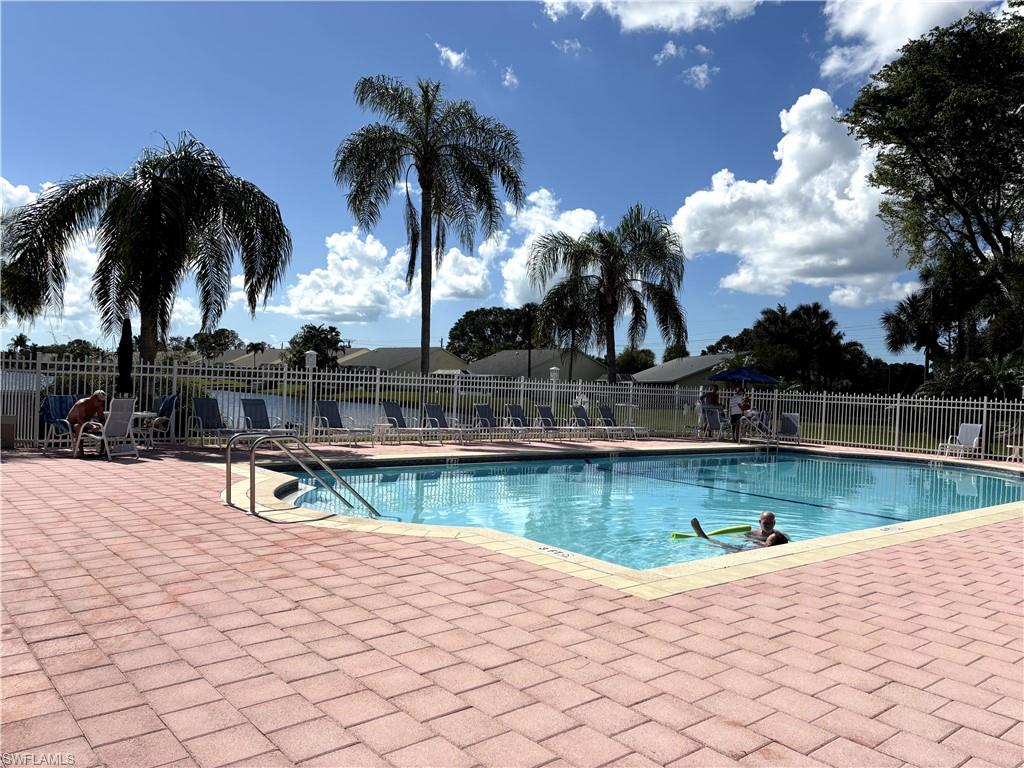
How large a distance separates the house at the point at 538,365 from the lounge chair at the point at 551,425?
33.6 meters

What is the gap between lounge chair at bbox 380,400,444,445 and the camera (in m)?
14.9

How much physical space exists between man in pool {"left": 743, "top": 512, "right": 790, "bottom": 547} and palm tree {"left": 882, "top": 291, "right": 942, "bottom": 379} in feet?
155

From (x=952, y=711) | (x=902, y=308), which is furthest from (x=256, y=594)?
(x=902, y=308)

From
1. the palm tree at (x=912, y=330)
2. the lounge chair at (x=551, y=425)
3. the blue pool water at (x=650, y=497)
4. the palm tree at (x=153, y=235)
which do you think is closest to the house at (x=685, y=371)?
the palm tree at (x=912, y=330)

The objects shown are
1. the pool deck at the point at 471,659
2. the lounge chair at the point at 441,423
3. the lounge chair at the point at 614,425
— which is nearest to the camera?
the pool deck at the point at 471,659

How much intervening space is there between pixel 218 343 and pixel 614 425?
9266 centimetres

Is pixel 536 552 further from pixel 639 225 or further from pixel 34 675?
pixel 639 225

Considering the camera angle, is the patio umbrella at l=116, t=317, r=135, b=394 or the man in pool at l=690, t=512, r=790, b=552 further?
the patio umbrella at l=116, t=317, r=135, b=394

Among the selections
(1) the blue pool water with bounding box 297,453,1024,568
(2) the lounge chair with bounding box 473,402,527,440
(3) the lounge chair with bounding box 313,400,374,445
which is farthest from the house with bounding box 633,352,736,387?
(3) the lounge chair with bounding box 313,400,374,445

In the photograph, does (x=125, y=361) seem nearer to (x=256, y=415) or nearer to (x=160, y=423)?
(x=160, y=423)

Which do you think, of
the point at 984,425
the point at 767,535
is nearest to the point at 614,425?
the point at 984,425

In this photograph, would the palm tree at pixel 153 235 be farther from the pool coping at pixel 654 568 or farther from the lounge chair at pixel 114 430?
the pool coping at pixel 654 568

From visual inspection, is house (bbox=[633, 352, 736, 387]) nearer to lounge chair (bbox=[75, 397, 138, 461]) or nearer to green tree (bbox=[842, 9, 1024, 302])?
green tree (bbox=[842, 9, 1024, 302])

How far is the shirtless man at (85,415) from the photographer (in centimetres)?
1000
